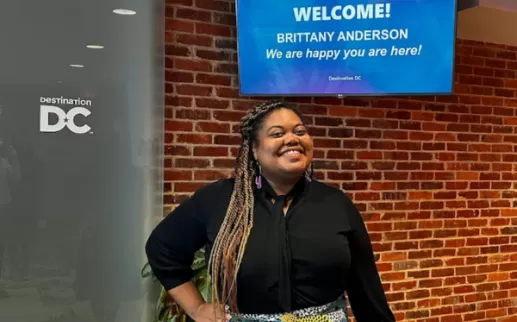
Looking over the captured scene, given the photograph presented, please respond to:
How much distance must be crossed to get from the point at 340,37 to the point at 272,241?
4.61 feet

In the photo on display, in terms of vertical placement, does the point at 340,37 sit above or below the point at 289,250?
above

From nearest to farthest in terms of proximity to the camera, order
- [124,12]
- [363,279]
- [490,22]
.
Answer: [363,279] < [124,12] < [490,22]

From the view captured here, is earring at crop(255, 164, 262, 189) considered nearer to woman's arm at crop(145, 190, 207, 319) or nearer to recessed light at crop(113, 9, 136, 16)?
woman's arm at crop(145, 190, 207, 319)

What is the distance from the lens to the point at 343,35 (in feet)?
9.47

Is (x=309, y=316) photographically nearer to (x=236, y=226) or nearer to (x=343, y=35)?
(x=236, y=226)

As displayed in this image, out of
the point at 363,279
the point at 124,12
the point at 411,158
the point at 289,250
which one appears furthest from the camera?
the point at 411,158

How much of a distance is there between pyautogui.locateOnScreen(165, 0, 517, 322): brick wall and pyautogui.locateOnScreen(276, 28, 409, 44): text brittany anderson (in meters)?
0.33

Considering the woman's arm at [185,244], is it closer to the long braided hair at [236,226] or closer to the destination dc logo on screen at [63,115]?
the long braided hair at [236,226]

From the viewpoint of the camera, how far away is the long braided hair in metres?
1.83

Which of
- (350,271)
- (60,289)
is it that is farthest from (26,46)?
A: (350,271)

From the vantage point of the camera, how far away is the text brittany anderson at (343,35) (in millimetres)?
2859

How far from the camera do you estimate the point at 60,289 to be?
253cm

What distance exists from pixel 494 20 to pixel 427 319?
71.8 inches

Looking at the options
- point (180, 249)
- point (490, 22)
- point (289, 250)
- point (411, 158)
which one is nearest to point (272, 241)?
point (289, 250)
